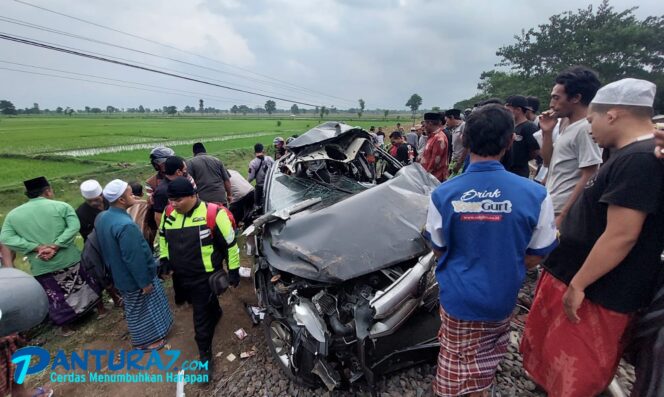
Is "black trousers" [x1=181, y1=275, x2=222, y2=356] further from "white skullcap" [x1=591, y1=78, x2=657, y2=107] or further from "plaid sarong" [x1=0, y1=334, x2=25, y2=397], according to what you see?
"white skullcap" [x1=591, y1=78, x2=657, y2=107]

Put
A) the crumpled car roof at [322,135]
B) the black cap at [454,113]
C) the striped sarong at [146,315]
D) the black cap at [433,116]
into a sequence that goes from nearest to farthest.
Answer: the striped sarong at [146,315]
the crumpled car roof at [322,135]
the black cap at [433,116]
the black cap at [454,113]

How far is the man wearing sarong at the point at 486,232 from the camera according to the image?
1.43 metres

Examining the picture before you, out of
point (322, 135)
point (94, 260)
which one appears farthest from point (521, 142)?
point (94, 260)

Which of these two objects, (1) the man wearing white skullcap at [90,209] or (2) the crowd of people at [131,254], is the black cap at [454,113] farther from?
(1) the man wearing white skullcap at [90,209]

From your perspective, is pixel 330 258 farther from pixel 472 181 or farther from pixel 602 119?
pixel 602 119

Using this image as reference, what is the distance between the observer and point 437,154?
4.54m

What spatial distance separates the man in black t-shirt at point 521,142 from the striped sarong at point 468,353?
8.20 feet

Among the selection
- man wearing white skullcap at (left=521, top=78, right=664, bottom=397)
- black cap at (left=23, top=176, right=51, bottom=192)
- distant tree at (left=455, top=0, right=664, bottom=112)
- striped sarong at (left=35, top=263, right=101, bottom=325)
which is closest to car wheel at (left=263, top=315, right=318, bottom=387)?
man wearing white skullcap at (left=521, top=78, right=664, bottom=397)

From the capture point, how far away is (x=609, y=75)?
18891mm

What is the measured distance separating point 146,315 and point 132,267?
59cm

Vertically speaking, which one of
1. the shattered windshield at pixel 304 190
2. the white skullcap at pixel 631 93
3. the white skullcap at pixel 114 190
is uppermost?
the white skullcap at pixel 631 93

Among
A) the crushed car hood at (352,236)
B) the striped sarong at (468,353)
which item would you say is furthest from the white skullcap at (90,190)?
the striped sarong at (468,353)

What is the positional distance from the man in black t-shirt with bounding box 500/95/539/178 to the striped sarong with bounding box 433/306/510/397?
8.20ft

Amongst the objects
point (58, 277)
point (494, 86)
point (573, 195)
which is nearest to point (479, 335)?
point (573, 195)
